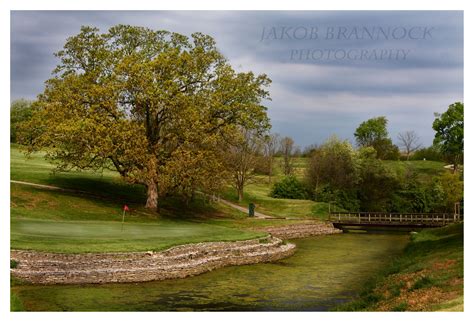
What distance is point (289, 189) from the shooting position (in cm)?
8125

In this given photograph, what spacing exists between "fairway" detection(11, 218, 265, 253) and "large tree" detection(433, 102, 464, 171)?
588 inches

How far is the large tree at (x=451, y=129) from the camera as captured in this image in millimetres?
41594

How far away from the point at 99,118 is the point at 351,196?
42796 millimetres

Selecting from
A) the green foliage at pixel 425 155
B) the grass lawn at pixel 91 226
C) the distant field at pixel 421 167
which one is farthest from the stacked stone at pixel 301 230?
the green foliage at pixel 425 155

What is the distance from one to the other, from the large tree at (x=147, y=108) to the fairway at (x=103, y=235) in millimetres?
6767

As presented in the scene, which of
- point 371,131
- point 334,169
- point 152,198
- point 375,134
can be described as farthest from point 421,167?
point 152,198

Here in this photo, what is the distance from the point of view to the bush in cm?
8112

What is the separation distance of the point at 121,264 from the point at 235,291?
581 cm

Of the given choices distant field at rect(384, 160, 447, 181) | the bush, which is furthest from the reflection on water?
distant field at rect(384, 160, 447, 181)

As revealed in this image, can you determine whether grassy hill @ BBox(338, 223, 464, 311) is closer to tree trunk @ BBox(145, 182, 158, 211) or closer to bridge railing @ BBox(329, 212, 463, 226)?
tree trunk @ BBox(145, 182, 158, 211)

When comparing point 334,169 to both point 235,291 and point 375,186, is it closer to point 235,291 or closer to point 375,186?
point 375,186

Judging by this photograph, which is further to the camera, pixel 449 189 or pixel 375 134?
pixel 375 134
